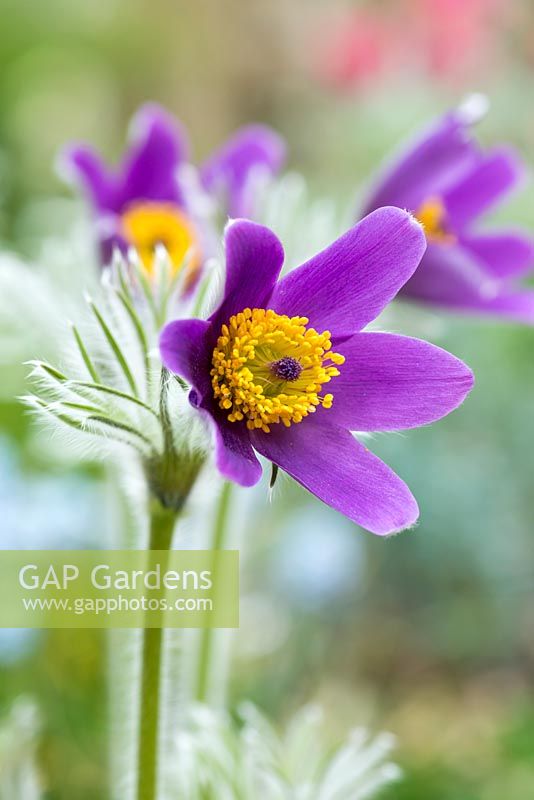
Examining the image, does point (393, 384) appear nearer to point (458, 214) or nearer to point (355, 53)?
point (458, 214)

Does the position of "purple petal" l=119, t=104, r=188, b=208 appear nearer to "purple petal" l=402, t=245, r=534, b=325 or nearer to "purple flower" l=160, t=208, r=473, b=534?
"purple petal" l=402, t=245, r=534, b=325

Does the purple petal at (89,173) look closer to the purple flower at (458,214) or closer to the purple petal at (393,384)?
the purple flower at (458,214)

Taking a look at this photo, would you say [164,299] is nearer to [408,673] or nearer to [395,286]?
[395,286]

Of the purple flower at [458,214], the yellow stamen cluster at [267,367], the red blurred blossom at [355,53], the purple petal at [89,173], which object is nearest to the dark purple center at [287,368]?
the yellow stamen cluster at [267,367]

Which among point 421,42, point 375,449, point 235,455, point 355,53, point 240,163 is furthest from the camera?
point 421,42

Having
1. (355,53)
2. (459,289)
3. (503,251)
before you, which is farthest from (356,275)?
(355,53)

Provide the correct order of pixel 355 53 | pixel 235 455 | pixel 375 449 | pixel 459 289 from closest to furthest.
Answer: pixel 235 455
pixel 459 289
pixel 375 449
pixel 355 53

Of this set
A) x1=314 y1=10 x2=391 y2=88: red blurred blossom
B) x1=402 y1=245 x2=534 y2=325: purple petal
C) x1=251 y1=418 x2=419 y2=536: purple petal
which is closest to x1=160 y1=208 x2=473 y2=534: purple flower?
x1=251 y1=418 x2=419 y2=536: purple petal

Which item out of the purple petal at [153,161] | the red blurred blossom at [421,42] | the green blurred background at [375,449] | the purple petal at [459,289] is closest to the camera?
the purple petal at [459,289]
